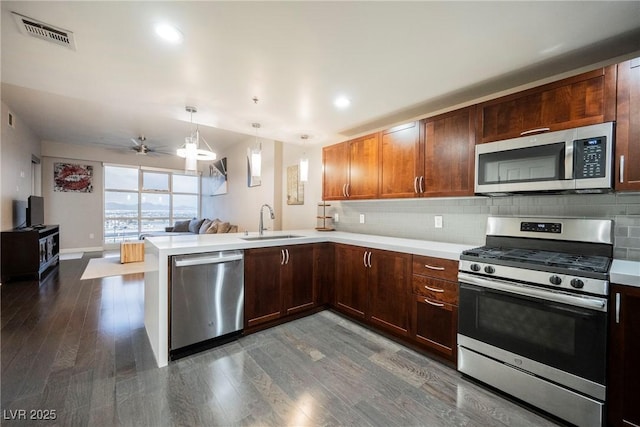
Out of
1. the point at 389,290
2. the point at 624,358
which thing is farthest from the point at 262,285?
the point at 624,358

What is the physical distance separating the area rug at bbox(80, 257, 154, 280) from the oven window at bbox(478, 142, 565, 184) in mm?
5746

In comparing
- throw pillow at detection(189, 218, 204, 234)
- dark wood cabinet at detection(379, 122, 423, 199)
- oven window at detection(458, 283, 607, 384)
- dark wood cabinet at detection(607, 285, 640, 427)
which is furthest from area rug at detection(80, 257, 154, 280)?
dark wood cabinet at detection(607, 285, 640, 427)

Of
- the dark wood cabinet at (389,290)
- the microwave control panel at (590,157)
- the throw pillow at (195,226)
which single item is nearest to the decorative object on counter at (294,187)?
the dark wood cabinet at (389,290)

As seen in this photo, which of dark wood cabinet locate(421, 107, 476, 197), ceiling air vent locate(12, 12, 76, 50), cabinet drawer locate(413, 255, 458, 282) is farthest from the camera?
dark wood cabinet locate(421, 107, 476, 197)

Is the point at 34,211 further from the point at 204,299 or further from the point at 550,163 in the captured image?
the point at 550,163

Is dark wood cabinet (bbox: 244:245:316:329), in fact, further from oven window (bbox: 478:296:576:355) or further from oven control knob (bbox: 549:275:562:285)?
oven control knob (bbox: 549:275:562:285)

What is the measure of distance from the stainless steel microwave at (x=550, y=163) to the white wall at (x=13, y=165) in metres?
6.74

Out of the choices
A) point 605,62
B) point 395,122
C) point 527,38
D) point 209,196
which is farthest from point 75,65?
point 209,196

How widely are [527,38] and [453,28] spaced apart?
542 mm

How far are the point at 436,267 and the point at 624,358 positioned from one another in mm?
1069

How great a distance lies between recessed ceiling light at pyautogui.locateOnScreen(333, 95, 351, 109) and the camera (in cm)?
264

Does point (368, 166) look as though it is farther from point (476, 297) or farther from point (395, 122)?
point (476, 297)

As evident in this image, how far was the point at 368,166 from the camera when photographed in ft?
10.1

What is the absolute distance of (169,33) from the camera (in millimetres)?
1673
